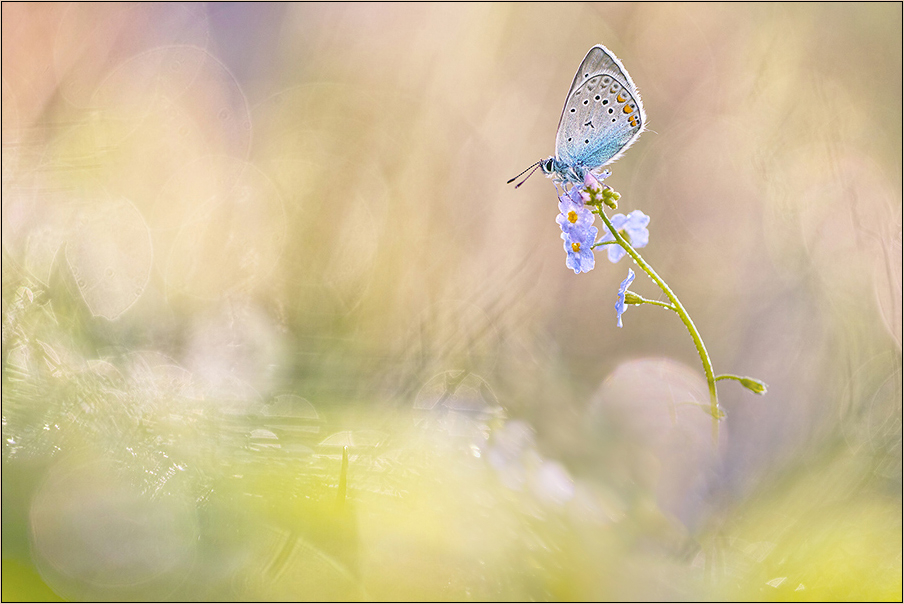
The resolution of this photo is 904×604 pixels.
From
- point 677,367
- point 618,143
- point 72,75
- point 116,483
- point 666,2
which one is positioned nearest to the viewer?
point 116,483

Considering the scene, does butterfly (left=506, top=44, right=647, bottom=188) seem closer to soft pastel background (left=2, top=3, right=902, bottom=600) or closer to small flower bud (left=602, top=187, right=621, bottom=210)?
small flower bud (left=602, top=187, right=621, bottom=210)

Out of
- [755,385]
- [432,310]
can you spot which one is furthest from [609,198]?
[432,310]

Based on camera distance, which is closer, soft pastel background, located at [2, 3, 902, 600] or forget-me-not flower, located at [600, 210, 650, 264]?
soft pastel background, located at [2, 3, 902, 600]

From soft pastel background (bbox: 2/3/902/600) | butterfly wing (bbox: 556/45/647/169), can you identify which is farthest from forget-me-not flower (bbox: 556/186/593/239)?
soft pastel background (bbox: 2/3/902/600)

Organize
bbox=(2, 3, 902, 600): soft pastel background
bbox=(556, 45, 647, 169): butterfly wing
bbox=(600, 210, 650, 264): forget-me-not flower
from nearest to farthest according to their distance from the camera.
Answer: bbox=(2, 3, 902, 600): soft pastel background, bbox=(600, 210, 650, 264): forget-me-not flower, bbox=(556, 45, 647, 169): butterfly wing

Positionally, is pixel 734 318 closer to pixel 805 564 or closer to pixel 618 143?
pixel 618 143

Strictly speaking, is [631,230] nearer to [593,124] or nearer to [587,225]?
[587,225]

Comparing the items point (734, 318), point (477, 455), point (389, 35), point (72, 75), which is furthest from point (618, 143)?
point (72, 75)
